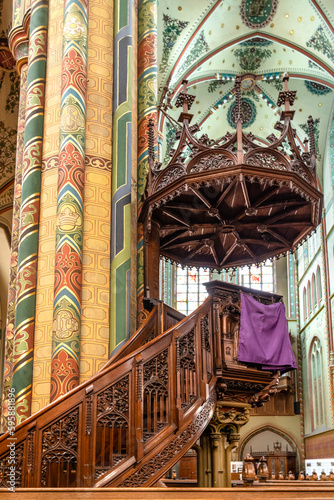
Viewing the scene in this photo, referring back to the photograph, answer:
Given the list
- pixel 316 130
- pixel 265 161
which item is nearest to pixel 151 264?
pixel 265 161

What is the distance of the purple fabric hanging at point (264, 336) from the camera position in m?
7.41

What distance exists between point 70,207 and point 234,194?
2476 millimetres

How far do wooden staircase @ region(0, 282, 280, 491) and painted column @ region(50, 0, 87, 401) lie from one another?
696mm

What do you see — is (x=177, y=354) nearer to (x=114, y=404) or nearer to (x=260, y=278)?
(x=114, y=404)

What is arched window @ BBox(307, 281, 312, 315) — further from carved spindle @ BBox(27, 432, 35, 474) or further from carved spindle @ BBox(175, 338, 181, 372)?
carved spindle @ BBox(27, 432, 35, 474)

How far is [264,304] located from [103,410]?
2.87m

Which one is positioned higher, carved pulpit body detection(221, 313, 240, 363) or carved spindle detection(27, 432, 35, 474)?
carved pulpit body detection(221, 313, 240, 363)

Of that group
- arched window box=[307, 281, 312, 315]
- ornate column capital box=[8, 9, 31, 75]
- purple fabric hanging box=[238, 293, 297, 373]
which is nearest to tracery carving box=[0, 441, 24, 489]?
purple fabric hanging box=[238, 293, 297, 373]

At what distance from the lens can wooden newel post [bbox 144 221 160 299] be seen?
27.7 ft

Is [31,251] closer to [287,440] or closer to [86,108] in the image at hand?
[86,108]

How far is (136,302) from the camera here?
836 cm

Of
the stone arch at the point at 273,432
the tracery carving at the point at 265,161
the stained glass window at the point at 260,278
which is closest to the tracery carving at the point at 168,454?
the tracery carving at the point at 265,161

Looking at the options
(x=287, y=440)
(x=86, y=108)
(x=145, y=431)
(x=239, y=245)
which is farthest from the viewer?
(x=287, y=440)

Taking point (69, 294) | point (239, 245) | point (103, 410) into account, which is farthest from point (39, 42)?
point (103, 410)
